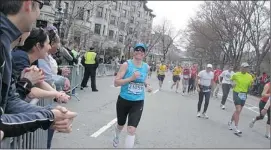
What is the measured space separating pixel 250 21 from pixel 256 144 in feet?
87.7

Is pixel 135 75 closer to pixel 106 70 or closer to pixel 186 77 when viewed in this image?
pixel 186 77

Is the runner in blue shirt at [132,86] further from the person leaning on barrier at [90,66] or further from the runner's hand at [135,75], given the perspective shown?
the person leaning on barrier at [90,66]

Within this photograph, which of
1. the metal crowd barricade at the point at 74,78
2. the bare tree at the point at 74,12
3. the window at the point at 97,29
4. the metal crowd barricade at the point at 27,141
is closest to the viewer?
the metal crowd barricade at the point at 27,141

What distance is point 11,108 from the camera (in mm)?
2531

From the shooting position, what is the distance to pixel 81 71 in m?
16.0

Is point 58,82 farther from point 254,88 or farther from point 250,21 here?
point 250,21

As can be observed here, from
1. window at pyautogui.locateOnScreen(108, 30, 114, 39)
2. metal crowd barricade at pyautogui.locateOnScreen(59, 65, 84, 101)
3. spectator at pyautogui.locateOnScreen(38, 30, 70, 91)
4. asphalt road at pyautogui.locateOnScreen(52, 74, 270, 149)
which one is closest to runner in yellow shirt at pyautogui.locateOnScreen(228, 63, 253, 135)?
asphalt road at pyautogui.locateOnScreen(52, 74, 270, 149)

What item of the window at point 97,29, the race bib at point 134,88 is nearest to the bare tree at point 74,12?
the race bib at point 134,88

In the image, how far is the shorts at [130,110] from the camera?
5.75 metres

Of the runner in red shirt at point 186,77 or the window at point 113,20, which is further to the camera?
the window at point 113,20

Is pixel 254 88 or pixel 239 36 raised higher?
pixel 239 36

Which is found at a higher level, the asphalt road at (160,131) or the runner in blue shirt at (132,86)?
the runner in blue shirt at (132,86)

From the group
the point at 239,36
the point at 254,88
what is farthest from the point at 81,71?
the point at 239,36

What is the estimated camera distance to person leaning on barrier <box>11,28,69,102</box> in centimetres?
343
